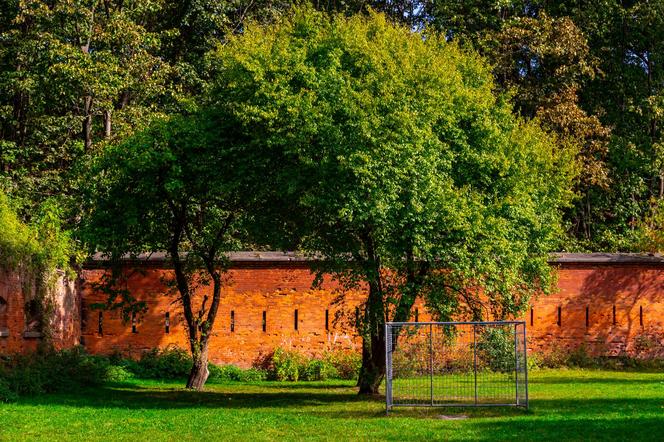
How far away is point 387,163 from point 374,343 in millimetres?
4851

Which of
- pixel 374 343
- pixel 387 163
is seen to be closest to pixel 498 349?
pixel 374 343

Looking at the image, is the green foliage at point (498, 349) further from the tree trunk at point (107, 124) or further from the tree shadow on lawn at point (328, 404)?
the tree trunk at point (107, 124)

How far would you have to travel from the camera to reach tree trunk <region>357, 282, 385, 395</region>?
72.4ft

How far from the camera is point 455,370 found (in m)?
21.6

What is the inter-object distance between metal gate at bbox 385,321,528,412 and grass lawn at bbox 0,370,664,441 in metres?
0.41

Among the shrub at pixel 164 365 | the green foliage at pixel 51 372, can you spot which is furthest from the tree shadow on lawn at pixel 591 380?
the green foliage at pixel 51 372

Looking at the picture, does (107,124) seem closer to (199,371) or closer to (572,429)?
(199,371)

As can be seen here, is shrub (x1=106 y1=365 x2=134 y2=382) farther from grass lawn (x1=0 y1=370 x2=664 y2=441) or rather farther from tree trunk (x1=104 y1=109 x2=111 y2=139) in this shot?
tree trunk (x1=104 y1=109 x2=111 y2=139)

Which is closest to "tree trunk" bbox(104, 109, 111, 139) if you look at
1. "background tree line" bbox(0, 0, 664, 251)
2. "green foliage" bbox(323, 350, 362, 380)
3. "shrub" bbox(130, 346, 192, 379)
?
"background tree line" bbox(0, 0, 664, 251)

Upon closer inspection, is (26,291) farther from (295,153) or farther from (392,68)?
(392,68)

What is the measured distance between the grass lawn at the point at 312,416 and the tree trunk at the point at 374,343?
0.51 meters

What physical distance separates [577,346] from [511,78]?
14.7m

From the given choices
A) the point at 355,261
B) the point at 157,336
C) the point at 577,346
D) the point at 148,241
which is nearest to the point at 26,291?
the point at 148,241

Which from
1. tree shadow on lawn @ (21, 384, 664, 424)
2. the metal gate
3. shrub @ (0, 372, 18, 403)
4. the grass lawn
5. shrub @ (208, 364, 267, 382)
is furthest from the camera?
shrub @ (208, 364, 267, 382)
